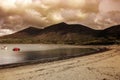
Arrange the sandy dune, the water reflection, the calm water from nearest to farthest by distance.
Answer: the sandy dune
the water reflection
the calm water

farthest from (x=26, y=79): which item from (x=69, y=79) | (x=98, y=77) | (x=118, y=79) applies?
(x=118, y=79)

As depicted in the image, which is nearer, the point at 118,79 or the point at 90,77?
the point at 118,79

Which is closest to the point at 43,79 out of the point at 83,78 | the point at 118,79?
A: the point at 83,78

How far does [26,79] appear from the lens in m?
17.8

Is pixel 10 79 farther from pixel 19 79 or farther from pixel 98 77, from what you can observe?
pixel 98 77

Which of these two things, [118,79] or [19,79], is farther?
[19,79]

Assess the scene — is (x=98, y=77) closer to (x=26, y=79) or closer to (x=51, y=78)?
(x=51, y=78)

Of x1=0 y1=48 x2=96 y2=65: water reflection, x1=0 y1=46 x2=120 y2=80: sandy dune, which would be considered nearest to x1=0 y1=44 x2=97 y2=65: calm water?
x1=0 y1=48 x2=96 y2=65: water reflection

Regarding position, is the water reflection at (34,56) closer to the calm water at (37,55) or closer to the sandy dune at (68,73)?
the calm water at (37,55)

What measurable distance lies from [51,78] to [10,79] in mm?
3446

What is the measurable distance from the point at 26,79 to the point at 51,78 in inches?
80.5

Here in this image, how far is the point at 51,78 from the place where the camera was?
18.0 metres

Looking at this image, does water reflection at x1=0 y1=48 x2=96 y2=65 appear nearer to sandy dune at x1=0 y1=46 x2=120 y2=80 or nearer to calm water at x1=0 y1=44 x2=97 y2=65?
calm water at x1=0 y1=44 x2=97 y2=65

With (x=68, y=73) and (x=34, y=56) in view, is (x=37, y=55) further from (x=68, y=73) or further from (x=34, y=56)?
(x=68, y=73)
